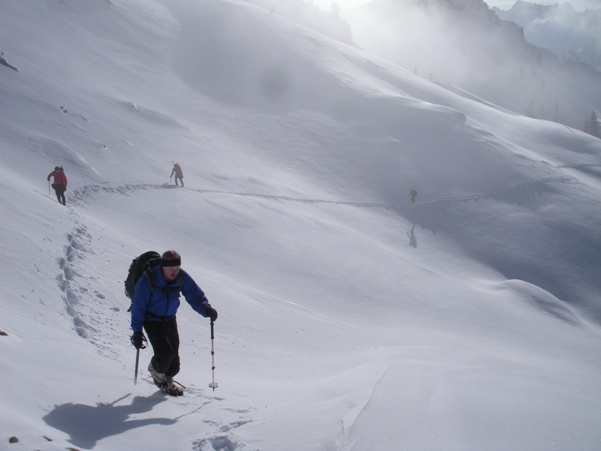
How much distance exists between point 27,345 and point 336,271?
1505 cm

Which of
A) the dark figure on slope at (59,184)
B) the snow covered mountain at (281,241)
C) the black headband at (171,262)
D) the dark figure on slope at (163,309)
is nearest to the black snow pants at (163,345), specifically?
the dark figure on slope at (163,309)

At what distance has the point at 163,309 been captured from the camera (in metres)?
6.68

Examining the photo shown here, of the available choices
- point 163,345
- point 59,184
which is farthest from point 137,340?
point 59,184

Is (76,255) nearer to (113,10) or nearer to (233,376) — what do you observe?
(233,376)

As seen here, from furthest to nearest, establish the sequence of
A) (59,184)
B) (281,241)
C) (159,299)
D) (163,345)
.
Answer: (281,241) < (59,184) < (163,345) < (159,299)

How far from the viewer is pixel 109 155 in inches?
1057

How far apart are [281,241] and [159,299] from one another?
51.0 feet

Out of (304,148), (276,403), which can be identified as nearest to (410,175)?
(304,148)

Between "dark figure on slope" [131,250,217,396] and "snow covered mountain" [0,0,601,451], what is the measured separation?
39 cm

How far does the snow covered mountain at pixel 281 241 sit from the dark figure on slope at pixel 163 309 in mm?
389

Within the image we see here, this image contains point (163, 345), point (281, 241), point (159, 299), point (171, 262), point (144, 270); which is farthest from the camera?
point (281, 241)

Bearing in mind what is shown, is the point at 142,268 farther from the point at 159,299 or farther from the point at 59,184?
the point at 59,184

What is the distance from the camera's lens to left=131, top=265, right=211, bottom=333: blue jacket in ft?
21.2

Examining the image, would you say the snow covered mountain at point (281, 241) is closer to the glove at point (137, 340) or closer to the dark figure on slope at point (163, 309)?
the dark figure on slope at point (163, 309)
